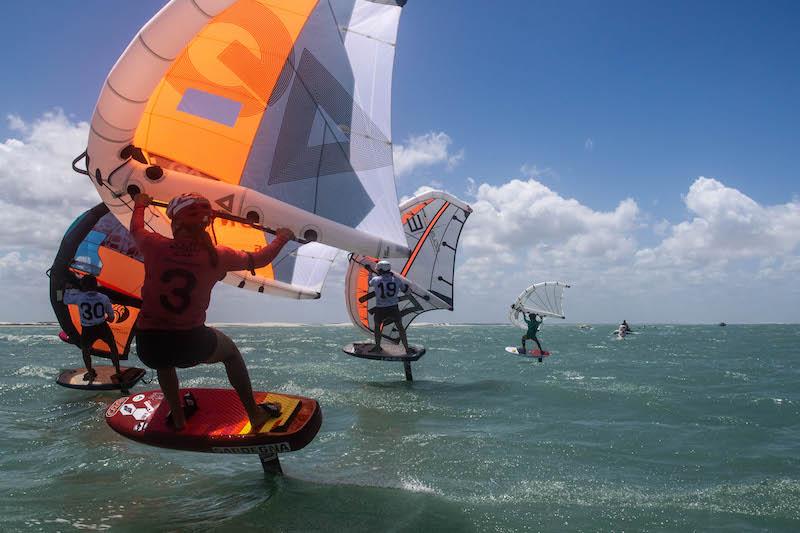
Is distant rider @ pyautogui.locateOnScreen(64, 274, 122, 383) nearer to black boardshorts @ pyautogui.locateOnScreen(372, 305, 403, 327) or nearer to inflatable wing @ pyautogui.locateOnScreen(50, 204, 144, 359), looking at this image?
inflatable wing @ pyautogui.locateOnScreen(50, 204, 144, 359)

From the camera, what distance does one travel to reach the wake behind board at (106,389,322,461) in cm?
504

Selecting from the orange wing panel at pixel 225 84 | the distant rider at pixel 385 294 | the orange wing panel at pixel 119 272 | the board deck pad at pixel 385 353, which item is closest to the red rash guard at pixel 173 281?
the orange wing panel at pixel 225 84

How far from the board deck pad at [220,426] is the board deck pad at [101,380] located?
255 inches

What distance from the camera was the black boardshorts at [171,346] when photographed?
4.44 metres

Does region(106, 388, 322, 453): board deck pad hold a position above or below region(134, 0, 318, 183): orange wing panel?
below

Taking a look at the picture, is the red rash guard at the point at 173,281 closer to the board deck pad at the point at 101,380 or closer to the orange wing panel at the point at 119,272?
the board deck pad at the point at 101,380

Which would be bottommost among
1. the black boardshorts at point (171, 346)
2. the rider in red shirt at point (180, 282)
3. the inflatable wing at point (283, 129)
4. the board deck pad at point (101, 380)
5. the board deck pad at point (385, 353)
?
the board deck pad at point (101, 380)

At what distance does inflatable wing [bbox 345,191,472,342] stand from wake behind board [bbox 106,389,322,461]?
10.4 m

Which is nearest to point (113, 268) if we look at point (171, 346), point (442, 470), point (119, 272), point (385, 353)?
point (119, 272)

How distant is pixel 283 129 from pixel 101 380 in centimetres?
865

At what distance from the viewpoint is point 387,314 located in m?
13.6

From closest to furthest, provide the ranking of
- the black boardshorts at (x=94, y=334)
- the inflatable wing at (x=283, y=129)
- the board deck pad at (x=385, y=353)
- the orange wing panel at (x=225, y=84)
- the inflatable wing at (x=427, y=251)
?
the inflatable wing at (x=283, y=129), the orange wing panel at (x=225, y=84), the black boardshorts at (x=94, y=334), the board deck pad at (x=385, y=353), the inflatable wing at (x=427, y=251)

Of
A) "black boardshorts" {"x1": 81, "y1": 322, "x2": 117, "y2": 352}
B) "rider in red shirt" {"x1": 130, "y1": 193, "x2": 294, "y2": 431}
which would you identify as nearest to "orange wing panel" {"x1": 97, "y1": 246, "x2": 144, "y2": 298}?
"black boardshorts" {"x1": 81, "y1": 322, "x2": 117, "y2": 352}

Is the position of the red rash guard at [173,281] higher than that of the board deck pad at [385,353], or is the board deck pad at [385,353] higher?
the red rash guard at [173,281]
